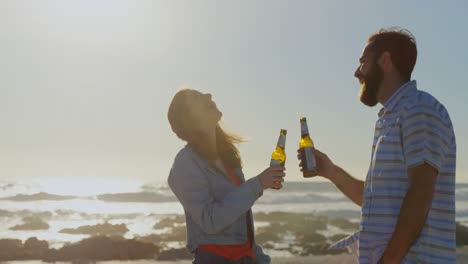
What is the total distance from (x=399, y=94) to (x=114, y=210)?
149ft

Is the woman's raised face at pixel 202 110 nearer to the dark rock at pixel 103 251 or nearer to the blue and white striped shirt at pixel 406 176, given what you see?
the blue and white striped shirt at pixel 406 176

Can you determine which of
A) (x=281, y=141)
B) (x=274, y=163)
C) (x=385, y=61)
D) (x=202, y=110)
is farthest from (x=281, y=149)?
(x=385, y=61)

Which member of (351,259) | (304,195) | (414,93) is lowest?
(351,259)

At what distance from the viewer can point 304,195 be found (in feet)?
213

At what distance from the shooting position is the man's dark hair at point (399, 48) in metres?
4.32

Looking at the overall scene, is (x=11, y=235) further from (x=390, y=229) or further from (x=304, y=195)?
(x=304, y=195)

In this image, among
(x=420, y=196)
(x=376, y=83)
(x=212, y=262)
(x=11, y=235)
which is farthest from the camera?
(x=11, y=235)

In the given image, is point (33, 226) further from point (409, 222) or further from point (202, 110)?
point (409, 222)

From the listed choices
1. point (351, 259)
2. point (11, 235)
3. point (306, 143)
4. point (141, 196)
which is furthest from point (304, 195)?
point (306, 143)

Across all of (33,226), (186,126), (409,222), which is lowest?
(409,222)

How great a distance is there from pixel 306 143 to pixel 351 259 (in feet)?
28.9

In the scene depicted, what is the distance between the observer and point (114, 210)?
1900 inches

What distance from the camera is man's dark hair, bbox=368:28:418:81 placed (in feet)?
14.2

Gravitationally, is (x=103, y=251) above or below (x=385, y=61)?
below
